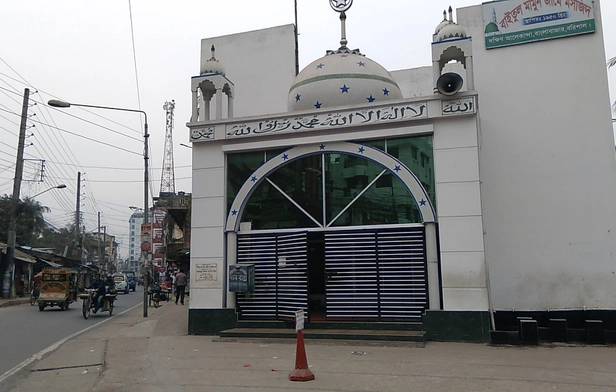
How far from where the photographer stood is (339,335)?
1073cm

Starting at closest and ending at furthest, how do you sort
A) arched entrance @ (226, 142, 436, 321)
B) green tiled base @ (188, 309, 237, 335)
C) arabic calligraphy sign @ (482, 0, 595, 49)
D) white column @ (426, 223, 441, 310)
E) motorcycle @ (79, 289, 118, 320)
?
white column @ (426, 223, 441, 310) → arched entrance @ (226, 142, 436, 321) → green tiled base @ (188, 309, 237, 335) → arabic calligraphy sign @ (482, 0, 595, 49) → motorcycle @ (79, 289, 118, 320)

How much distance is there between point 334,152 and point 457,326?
4.64 metres

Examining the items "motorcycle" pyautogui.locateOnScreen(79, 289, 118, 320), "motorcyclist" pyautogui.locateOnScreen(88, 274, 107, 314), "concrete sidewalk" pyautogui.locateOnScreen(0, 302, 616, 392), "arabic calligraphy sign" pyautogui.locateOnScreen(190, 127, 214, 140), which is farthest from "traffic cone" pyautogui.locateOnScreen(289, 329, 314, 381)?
"motorcyclist" pyautogui.locateOnScreen(88, 274, 107, 314)

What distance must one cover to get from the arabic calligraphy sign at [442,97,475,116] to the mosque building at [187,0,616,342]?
0.07 ft

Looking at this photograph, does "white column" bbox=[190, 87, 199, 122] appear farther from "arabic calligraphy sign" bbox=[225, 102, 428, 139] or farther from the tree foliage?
the tree foliage

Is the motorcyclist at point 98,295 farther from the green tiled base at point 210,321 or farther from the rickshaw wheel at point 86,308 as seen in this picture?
the green tiled base at point 210,321

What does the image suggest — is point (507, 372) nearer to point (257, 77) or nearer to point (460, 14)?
point (460, 14)

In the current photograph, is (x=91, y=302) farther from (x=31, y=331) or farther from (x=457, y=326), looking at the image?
(x=457, y=326)

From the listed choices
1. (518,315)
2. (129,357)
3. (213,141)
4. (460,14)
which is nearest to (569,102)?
(460,14)

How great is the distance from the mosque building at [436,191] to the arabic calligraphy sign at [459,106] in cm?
2

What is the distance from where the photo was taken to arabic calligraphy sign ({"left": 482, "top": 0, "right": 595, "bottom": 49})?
12867 millimetres

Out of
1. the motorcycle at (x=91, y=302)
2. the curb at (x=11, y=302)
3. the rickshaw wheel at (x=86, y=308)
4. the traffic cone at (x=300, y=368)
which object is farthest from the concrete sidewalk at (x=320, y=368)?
the curb at (x=11, y=302)

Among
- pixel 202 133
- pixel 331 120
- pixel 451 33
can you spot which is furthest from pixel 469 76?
pixel 202 133

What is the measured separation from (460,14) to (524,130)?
3.57m
